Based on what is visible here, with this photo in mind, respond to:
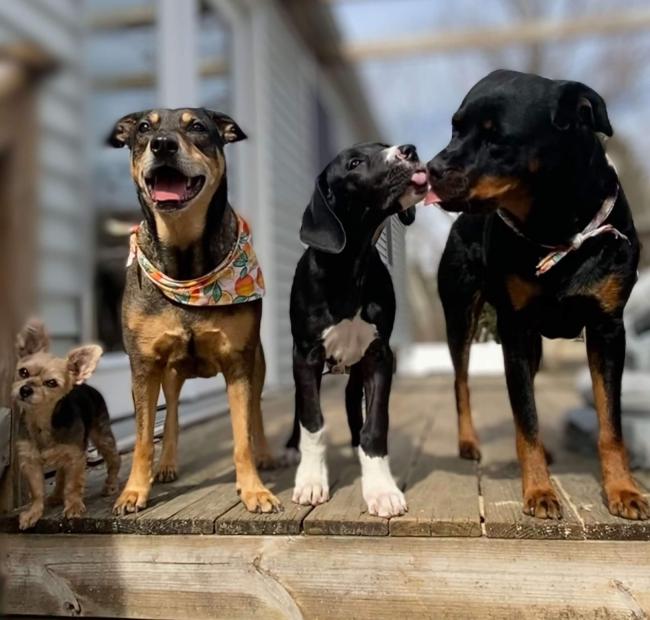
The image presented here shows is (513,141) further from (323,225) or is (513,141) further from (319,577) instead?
(319,577)

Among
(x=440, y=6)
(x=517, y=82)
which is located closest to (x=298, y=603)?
(x=517, y=82)

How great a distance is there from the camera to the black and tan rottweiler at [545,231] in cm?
205

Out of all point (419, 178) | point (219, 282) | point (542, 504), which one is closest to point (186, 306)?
point (219, 282)

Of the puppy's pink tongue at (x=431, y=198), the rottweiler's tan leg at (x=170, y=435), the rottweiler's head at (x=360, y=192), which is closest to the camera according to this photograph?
the puppy's pink tongue at (x=431, y=198)

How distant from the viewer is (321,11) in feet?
26.3

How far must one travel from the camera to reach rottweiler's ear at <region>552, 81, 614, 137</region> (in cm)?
207

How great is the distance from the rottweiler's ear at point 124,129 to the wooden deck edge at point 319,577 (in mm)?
1292

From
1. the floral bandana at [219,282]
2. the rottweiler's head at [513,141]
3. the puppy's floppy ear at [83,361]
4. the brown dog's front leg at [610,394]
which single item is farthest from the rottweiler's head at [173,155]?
the brown dog's front leg at [610,394]

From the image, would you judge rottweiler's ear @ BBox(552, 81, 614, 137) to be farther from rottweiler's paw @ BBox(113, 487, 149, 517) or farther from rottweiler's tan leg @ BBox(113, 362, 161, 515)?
rottweiler's paw @ BBox(113, 487, 149, 517)

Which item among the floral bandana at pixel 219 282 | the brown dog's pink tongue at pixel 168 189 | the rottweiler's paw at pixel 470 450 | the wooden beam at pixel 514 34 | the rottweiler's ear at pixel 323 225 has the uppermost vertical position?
the wooden beam at pixel 514 34

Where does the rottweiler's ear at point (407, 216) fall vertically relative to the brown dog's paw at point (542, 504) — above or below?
above

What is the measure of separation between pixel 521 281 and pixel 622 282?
1.02ft

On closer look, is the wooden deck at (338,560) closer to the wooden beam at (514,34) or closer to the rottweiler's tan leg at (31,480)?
the rottweiler's tan leg at (31,480)

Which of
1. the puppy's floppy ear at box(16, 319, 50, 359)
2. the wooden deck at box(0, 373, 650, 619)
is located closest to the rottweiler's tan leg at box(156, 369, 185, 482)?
the wooden deck at box(0, 373, 650, 619)
